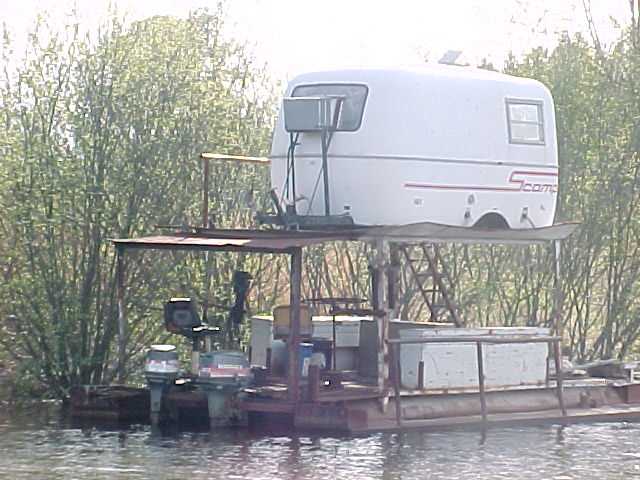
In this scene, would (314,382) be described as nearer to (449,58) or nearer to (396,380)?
(396,380)

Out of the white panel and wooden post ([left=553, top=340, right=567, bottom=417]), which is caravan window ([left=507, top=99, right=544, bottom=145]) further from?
wooden post ([left=553, top=340, right=567, bottom=417])

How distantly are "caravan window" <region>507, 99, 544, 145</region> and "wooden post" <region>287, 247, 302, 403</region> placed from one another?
13.9 feet

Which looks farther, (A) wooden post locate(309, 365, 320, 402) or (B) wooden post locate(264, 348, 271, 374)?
(B) wooden post locate(264, 348, 271, 374)

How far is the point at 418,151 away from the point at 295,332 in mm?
3193

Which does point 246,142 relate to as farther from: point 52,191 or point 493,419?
point 493,419

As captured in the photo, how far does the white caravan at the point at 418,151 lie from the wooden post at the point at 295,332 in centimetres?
136

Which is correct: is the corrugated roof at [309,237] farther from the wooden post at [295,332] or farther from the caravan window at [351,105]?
the caravan window at [351,105]

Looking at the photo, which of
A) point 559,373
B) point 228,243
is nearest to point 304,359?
point 228,243

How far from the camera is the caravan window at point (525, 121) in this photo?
80.0 ft

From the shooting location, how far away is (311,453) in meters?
20.9

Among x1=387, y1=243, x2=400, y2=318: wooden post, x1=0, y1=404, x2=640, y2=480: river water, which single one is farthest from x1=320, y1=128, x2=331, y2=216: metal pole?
x1=0, y1=404, x2=640, y2=480: river water

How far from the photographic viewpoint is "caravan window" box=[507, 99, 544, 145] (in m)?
24.4

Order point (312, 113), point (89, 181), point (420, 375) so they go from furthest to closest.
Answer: point (89, 181) → point (312, 113) → point (420, 375)

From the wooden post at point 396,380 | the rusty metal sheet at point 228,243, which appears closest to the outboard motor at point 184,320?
the rusty metal sheet at point 228,243
